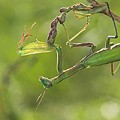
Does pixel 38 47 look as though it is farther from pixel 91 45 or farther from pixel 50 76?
pixel 50 76

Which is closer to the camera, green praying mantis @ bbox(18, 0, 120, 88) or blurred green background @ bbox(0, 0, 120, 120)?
green praying mantis @ bbox(18, 0, 120, 88)

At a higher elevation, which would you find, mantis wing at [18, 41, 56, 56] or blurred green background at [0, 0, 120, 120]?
mantis wing at [18, 41, 56, 56]

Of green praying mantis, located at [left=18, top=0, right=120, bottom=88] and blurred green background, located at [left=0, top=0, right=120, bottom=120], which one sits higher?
green praying mantis, located at [left=18, top=0, right=120, bottom=88]

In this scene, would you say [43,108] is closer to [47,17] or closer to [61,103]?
[61,103]

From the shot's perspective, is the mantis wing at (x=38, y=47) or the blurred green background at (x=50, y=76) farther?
the blurred green background at (x=50, y=76)

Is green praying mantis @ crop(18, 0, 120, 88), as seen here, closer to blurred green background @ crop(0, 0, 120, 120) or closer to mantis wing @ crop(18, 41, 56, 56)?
mantis wing @ crop(18, 41, 56, 56)

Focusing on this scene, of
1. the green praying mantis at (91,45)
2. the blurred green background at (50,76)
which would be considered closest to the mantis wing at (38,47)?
the green praying mantis at (91,45)

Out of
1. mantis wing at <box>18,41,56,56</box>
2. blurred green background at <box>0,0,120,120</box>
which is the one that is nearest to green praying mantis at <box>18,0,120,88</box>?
mantis wing at <box>18,41,56,56</box>

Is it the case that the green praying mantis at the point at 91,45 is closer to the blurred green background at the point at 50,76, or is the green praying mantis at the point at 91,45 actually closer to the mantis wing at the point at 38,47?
the mantis wing at the point at 38,47

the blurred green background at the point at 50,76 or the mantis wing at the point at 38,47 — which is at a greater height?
the mantis wing at the point at 38,47
